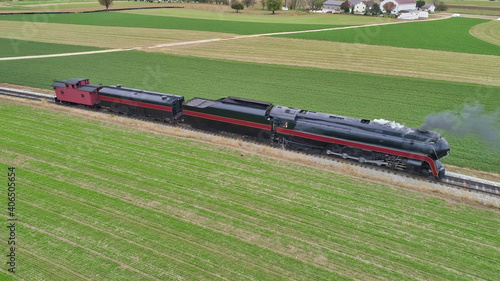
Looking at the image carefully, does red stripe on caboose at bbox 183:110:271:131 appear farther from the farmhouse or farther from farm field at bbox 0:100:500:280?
the farmhouse

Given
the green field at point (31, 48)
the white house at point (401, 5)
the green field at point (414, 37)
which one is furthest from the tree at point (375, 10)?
the green field at point (31, 48)

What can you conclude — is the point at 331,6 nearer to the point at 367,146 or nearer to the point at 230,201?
the point at 367,146

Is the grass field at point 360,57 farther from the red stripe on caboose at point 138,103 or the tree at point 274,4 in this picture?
the tree at point 274,4

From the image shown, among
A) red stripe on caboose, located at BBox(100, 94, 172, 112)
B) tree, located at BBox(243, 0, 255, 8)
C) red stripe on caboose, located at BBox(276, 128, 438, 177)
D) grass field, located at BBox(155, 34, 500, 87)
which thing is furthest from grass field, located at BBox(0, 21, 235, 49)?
tree, located at BBox(243, 0, 255, 8)

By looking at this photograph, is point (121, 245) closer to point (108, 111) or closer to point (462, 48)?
point (108, 111)

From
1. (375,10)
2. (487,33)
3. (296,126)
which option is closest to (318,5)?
(375,10)
